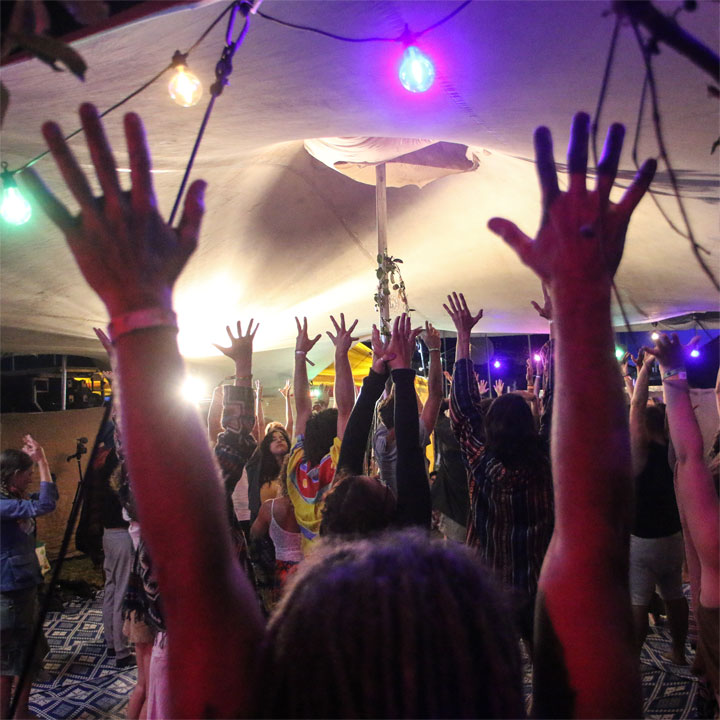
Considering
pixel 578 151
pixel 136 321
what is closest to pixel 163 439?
pixel 136 321

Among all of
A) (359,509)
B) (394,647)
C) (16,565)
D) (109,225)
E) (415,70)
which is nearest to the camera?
(394,647)

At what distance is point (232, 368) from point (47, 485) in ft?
14.1

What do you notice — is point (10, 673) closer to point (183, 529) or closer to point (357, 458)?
point (357, 458)

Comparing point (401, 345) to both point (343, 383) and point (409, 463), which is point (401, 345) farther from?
point (343, 383)

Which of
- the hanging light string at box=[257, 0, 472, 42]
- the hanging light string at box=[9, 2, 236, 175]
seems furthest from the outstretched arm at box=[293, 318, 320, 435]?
the hanging light string at box=[257, 0, 472, 42]

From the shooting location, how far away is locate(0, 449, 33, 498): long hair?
3512 mm

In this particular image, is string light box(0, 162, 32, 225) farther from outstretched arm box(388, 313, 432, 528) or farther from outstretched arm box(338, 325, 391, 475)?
outstretched arm box(388, 313, 432, 528)

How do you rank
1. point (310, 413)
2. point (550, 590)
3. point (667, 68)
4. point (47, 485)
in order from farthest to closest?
point (47, 485) → point (310, 413) → point (667, 68) → point (550, 590)

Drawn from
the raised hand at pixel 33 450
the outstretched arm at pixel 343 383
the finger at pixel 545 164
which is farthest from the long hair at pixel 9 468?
the finger at pixel 545 164

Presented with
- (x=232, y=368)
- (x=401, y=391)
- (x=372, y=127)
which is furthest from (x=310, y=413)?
(x=232, y=368)

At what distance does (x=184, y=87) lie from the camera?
2.09 m

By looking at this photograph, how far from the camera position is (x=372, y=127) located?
9.55 feet

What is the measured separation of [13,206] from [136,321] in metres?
2.62

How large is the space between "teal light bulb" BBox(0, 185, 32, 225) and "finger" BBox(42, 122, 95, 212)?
239 cm
